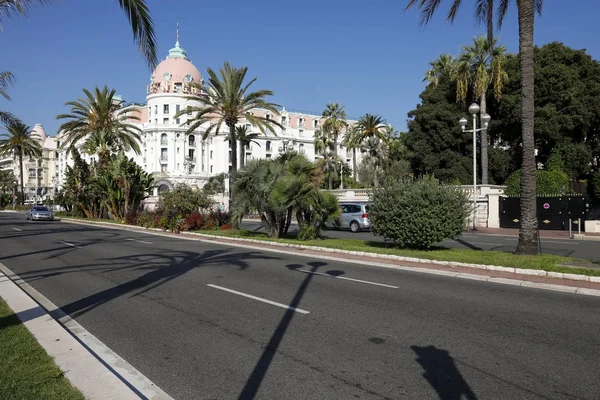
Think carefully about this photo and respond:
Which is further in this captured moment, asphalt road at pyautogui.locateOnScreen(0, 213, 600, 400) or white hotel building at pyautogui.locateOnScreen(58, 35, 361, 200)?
white hotel building at pyautogui.locateOnScreen(58, 35, 361, 200)

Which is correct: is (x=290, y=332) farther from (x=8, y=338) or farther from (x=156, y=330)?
(x=8, y=338)

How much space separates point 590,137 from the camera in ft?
143

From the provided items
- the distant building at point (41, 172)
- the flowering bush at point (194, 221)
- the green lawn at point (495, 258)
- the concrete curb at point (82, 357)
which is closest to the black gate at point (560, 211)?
the green lawn at point (495, 258)

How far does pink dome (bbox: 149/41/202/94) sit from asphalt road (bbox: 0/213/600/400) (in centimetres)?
9170

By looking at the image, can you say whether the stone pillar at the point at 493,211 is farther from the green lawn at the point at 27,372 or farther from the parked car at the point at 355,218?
the green lawn at the point at 27,372

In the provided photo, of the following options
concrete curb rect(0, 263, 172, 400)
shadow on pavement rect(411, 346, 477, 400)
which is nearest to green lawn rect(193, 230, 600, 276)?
shadow on pavement rect(411, 346, 477, 400)

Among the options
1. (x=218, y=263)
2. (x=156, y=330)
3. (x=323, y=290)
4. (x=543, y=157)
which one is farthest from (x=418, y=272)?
(x=543, y=157)

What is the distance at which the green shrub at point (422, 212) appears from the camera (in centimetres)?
1566

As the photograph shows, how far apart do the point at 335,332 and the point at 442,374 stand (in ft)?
6.52

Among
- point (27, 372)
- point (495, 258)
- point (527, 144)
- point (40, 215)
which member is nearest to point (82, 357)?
point (27, 372)

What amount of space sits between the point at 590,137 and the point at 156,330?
4652 centimetres

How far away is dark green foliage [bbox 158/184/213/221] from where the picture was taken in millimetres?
29453

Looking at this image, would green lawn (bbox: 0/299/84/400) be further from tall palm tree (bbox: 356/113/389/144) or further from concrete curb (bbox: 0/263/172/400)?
tall palm tree (bbox: 356/113/389/144)

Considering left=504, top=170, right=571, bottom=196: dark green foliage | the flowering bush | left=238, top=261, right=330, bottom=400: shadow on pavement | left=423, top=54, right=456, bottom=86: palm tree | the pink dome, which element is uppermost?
the pink dome
